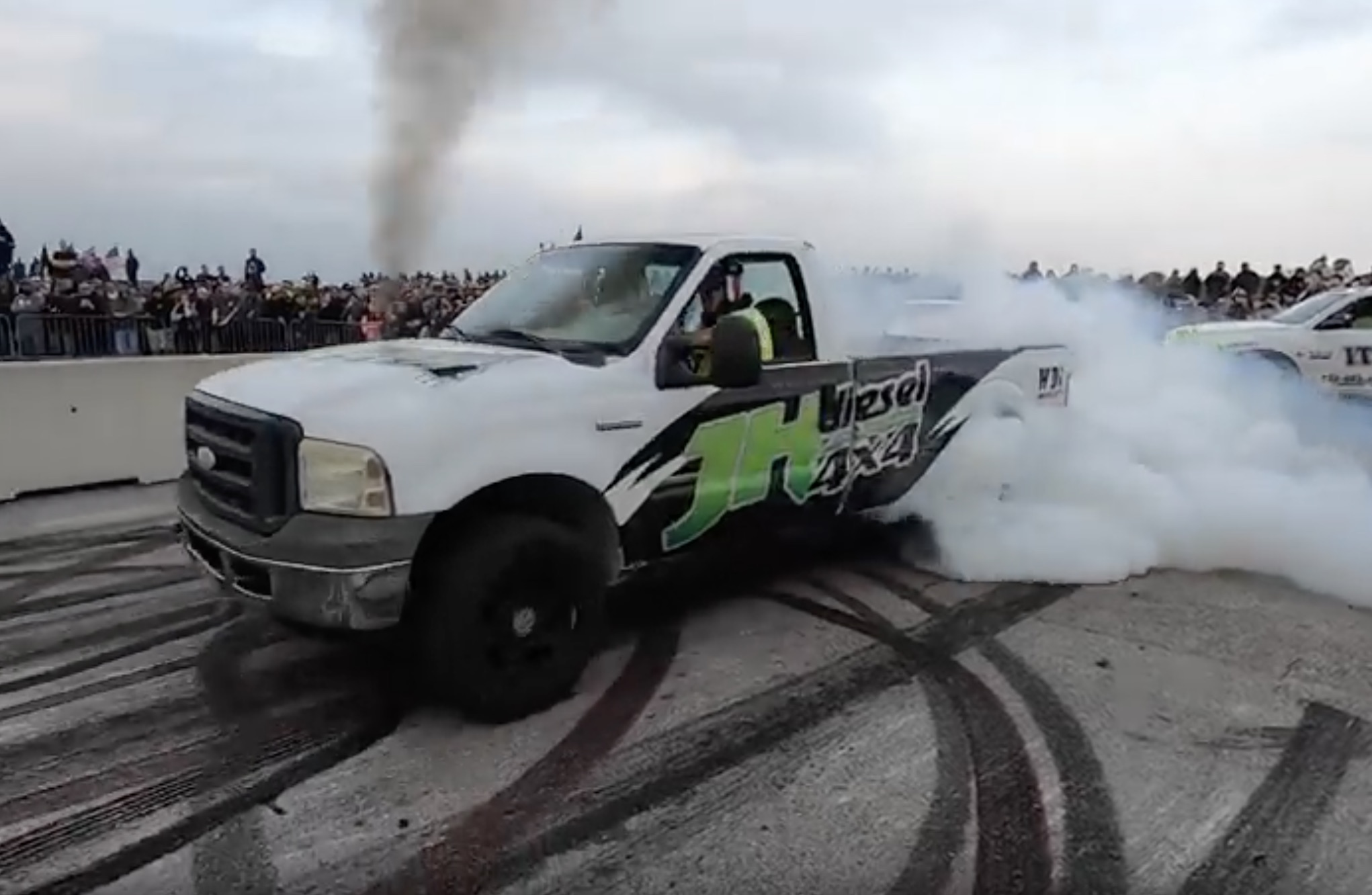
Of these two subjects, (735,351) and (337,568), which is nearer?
(337,568)

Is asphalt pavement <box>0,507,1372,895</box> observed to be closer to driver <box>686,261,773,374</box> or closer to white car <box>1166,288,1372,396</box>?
driver <box>686,261,773,374</box>

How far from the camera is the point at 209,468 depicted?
4602 mm

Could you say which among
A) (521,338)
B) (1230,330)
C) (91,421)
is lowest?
(91,421)

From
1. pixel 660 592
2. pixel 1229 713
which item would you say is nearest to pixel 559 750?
pixel 660 592

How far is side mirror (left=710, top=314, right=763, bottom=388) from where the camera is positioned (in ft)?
15.5

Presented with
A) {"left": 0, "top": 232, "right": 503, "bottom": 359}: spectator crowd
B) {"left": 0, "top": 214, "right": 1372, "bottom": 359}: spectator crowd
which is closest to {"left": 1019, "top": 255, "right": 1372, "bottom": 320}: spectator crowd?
{"left": 0, "top": 214, "right": 1372, "bottom": 359}: spectator crowd

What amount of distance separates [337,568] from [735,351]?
184 centimetres

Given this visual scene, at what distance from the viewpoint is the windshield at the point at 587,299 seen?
5090 mm

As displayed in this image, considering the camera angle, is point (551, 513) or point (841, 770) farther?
point (551, 513)

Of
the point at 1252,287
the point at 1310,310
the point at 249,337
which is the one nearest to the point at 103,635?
the point at 249,337

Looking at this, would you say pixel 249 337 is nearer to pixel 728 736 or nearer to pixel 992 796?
pixel 728 736

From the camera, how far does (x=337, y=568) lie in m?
4.04

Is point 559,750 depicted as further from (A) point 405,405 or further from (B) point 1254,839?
(B) point 1254,839

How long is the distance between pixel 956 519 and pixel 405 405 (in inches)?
158
